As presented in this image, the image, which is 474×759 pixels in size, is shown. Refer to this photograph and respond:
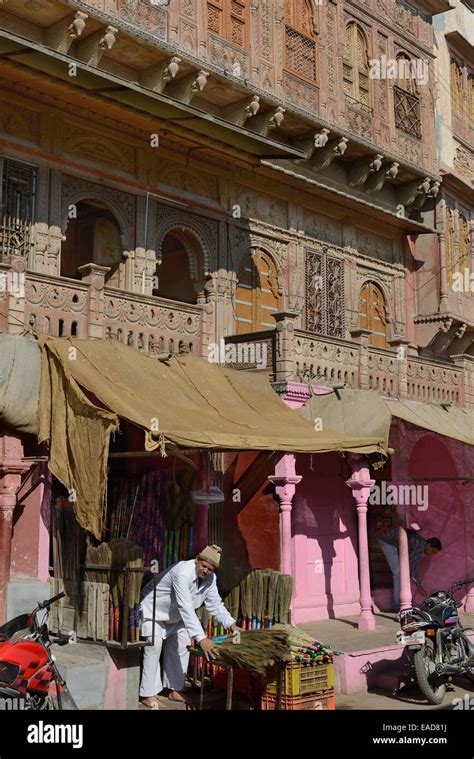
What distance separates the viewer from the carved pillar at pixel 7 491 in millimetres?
9406

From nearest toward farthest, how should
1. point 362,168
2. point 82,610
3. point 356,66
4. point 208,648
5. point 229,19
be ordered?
point 208,648
point 82,610
point 229,19
point 362,168
point 356,66

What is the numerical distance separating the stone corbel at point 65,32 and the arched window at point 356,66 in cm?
642

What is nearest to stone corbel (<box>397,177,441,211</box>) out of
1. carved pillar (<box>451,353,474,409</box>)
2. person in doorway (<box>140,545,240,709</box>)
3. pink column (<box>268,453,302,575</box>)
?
carved pillar (<box>451,353,474,409</box>)

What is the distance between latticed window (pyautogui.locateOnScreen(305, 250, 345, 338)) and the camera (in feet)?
52.7

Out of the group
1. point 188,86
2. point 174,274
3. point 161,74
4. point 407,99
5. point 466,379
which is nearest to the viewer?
point 161,74

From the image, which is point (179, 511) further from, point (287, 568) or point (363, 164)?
point (363, 164)

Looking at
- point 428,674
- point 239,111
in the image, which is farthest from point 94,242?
point 428,674

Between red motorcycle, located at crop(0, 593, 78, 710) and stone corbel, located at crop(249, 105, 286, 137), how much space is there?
9.84 m

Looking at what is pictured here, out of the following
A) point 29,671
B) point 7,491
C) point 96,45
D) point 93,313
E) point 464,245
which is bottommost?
point 29,671

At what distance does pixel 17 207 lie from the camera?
38.6 feet

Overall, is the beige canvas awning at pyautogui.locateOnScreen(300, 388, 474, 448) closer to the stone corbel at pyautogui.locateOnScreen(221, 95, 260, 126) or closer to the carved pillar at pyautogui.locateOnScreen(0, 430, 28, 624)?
the carved pillar at pyautogui.locateOnScreen(0, 430, 28, 624)

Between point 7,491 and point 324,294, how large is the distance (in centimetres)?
845

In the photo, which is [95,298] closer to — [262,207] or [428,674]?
[428,674]

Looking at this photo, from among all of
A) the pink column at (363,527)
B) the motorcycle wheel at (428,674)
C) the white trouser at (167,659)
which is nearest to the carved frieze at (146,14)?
the pink column at (363,527)
